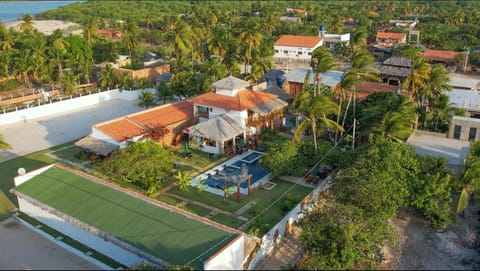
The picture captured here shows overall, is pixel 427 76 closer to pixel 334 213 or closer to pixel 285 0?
pixel 334 213

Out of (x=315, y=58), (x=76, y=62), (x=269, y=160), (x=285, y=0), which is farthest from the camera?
(x=285, y=0)

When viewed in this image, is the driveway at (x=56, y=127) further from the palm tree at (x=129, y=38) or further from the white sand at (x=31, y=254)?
the palm tree at (x=129, y=38)

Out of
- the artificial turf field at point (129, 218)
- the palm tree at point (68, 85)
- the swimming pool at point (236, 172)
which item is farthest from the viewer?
the palm tree at point (68, 85)

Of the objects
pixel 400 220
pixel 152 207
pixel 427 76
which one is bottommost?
pixel 400 220

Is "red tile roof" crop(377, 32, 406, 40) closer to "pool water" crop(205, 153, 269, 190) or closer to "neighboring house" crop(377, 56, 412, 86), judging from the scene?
"neighboring house" crop(377, 56, 412, 86)

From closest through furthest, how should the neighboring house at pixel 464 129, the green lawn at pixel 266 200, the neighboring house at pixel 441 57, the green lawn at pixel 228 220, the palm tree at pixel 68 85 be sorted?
the green lawn at pixel 228 220 → the green lawn at pixel 266 200 → the neighboring house at pixel 464 129 → the palm tree at pixel 68 85 → the neighboring house at pixel 441 57

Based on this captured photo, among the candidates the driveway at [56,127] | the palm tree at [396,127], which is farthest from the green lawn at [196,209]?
the driveway at [56,127]

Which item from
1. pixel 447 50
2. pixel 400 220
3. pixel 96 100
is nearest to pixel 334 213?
pixel 400 220

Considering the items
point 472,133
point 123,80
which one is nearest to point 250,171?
point 472,133
